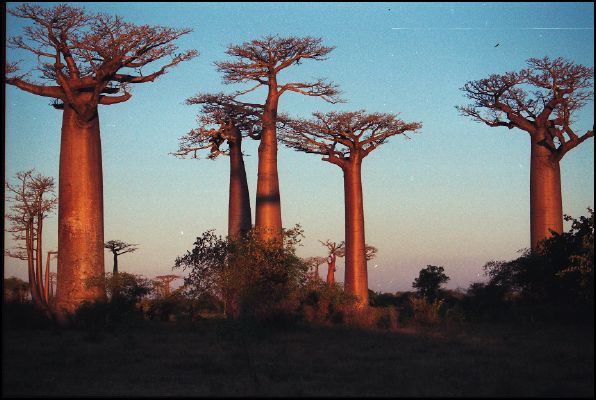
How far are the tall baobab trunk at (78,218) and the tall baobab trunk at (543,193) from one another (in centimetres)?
873

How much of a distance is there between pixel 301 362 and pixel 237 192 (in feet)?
36.0

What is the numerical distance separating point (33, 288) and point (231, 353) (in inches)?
372

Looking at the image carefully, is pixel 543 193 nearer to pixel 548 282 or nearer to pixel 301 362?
pixel 548 282

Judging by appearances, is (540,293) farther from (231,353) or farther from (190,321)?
(231,353)

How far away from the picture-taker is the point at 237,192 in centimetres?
1833

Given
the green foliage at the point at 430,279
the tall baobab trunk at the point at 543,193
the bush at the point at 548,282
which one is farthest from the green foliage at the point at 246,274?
the green foliage at the point at 430,279

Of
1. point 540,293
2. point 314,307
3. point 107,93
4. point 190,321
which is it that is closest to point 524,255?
point 540,293

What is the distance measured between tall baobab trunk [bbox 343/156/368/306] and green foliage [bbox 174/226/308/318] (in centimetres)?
582

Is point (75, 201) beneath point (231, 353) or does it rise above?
above

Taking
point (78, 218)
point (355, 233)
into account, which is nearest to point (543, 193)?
point (355, 233)

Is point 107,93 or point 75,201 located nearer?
point 75,201

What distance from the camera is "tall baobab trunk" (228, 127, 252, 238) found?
18062 mm

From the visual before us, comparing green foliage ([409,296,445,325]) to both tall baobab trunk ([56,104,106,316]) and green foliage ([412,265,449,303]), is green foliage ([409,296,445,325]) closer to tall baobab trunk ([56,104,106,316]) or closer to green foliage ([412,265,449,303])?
tall baobab trunk ([56,104,106,316])

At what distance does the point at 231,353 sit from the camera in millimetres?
8297
